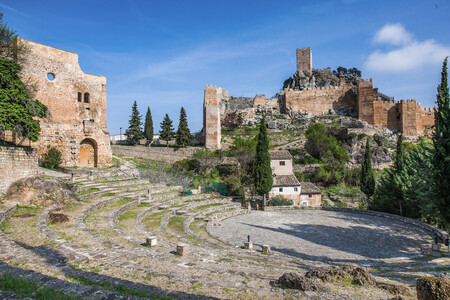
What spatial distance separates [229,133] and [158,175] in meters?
29.7

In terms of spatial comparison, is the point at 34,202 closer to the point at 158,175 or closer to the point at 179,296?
the point at 179,296

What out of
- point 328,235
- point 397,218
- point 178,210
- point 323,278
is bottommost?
point 328,235

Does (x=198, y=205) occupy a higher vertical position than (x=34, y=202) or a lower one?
lower

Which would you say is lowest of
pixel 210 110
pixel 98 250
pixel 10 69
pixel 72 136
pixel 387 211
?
pixel 387 211

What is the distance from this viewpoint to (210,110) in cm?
4666

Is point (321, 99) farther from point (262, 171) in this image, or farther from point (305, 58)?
point (262, 171)

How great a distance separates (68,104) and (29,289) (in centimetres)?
2229

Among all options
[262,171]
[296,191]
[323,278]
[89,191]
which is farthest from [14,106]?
[296,191]

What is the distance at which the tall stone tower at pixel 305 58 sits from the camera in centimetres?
6788

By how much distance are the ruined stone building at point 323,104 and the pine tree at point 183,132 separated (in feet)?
10.4

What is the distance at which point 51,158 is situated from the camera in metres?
18.9

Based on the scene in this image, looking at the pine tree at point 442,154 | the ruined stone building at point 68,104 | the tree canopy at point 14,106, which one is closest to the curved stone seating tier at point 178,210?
the tree canopy at point 14,106

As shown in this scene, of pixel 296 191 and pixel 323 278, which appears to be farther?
pixel 296 191

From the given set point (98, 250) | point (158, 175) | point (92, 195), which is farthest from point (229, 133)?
point (98, 250)
